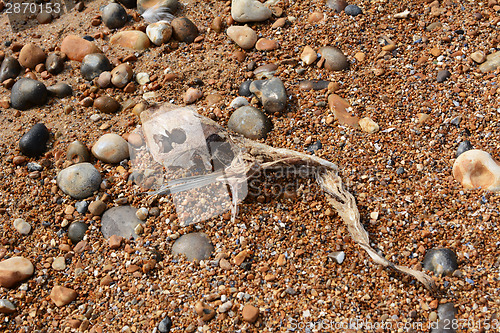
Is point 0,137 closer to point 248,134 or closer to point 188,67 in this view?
point 188,67

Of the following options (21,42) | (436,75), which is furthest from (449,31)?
(21,42)

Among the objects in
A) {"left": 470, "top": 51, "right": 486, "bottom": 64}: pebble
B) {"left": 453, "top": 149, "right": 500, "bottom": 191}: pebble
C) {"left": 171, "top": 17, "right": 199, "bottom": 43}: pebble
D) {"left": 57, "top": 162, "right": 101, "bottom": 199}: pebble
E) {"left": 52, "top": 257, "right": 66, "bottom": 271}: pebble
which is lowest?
{"left": 52, "top": 257, "right": 66, "bottom": 271}: pebble

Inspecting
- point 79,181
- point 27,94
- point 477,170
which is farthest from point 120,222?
point 477,170

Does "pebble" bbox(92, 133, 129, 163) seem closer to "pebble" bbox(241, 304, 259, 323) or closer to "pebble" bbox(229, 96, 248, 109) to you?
"pebble" bbox(229, 96, 248, 109)

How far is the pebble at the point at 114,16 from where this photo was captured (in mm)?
3717

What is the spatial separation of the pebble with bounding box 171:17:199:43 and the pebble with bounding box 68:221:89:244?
1729mm

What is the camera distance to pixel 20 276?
2459mm

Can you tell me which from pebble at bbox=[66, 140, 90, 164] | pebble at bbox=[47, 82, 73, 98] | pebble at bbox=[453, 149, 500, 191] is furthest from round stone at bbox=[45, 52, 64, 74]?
pebble at bbox=[453, 149, 500, 191]

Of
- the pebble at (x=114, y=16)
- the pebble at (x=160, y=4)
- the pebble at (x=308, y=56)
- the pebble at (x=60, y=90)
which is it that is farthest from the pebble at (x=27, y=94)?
the pebble at (x=308, y=56)

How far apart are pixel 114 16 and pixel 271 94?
1.72 metres

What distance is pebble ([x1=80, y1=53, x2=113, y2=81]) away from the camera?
11.1 ft

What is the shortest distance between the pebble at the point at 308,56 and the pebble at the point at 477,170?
1265 millimetres

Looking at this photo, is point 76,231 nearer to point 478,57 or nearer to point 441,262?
point 441,262

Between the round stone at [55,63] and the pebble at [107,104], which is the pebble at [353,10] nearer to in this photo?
the pebble at [107,104]
